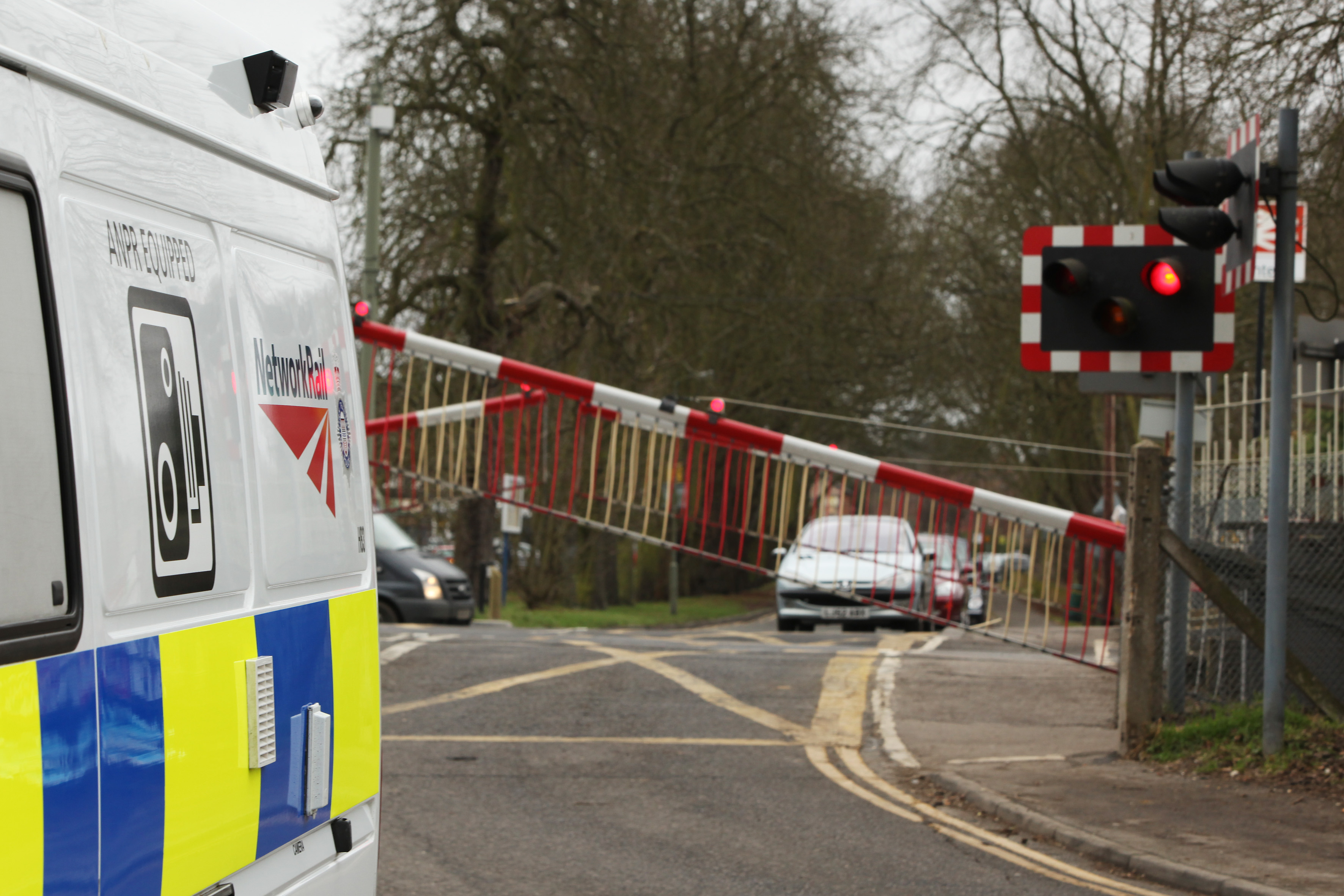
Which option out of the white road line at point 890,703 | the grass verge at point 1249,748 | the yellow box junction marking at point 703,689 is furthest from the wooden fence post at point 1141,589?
the yellow box junction marking at point 703,689

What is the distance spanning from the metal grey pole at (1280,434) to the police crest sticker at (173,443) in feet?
21.3

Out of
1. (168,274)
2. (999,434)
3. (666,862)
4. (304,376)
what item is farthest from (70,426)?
(999,434)

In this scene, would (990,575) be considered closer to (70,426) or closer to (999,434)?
(70,426)

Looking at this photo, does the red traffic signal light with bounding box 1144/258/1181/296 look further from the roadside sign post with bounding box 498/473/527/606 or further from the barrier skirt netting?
the roadside sign post with bounding box 498/473/527/606

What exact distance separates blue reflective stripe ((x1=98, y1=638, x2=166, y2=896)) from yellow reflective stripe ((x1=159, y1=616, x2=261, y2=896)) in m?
0.04

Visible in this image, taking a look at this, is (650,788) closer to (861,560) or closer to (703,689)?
(703,689)

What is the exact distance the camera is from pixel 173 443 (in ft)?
10.4

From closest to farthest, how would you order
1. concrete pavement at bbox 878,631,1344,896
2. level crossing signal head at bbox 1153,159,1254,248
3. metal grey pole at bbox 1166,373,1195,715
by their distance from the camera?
concrete pavement at bbox 878,631,1344,896
level crossing signal head at bbox 1153,159,1254,248
metal grey pole at bbox 1166,373,1195,715

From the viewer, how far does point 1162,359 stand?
9352 mm

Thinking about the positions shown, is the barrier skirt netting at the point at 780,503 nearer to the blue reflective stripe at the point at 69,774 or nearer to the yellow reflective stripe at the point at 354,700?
the yellow reflective stripe at the point at 354,700

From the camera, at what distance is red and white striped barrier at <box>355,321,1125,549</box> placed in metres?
10.8

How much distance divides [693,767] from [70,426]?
262 inches

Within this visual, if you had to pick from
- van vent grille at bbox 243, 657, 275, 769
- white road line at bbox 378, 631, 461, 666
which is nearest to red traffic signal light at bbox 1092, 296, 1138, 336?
white road line at bbox 378, 631, 461, 666

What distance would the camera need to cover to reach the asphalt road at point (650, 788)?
253 inches
